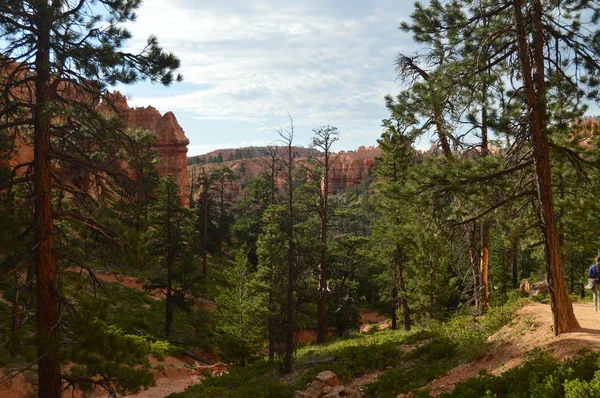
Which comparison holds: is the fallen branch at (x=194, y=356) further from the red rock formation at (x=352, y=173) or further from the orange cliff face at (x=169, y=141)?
the red rock formation at (x=352, y=173)

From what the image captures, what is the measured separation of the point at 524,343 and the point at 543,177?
12.7 feet

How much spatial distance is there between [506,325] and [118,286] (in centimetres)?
2745

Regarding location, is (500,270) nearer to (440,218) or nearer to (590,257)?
(590,257)

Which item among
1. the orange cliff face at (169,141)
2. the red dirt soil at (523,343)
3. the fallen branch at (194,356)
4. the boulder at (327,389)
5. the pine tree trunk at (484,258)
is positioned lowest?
the fallen branch at (194,356)

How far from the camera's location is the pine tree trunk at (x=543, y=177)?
910 centimetres

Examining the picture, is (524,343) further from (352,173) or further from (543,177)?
(352,173)

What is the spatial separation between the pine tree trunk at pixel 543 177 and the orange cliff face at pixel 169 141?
171 feet

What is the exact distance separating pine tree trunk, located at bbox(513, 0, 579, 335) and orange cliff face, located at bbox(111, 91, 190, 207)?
171 ft

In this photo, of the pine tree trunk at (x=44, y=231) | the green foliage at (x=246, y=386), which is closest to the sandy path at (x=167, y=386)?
the green foliage at (x=246, y=386)

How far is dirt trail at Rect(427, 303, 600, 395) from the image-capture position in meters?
8.33

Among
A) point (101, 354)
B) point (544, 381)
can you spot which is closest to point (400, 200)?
point (544, 381)

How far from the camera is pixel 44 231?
7.64m

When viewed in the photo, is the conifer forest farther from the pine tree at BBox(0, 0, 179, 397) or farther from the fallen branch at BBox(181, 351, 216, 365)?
the fallen branch at BBox(181, 351, 216, 365)

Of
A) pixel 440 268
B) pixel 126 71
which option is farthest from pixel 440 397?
pixel 440 268
